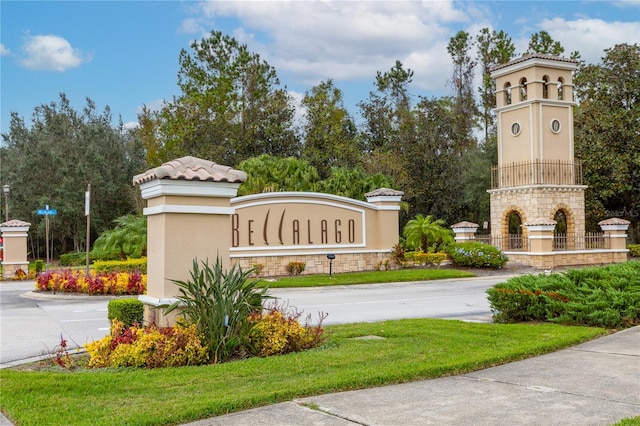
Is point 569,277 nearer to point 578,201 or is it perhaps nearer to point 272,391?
point 272,391

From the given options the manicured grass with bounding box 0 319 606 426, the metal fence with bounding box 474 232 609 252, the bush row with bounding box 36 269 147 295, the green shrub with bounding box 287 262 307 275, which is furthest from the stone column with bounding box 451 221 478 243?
the manicured grass with bounding box 0 319 606 426

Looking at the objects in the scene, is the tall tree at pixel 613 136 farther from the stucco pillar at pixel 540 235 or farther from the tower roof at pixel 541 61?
the stucco pillar at pixel 540 235

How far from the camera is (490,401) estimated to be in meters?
6.17

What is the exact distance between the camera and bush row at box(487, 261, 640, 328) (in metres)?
10.6

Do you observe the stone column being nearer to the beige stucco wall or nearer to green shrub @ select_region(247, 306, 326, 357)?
the beige stucco wall

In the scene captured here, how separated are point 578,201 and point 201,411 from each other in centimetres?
2854

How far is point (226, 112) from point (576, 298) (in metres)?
37.4

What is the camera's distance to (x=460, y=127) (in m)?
48.9

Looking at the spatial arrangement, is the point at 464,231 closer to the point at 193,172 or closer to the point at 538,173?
the point at 538,173

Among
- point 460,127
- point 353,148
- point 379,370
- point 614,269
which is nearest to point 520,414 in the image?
point 379,370

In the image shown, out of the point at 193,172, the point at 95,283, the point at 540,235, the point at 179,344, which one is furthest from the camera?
the point at 540,235

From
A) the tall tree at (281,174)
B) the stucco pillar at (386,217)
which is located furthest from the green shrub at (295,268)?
the tall tree at (281,174)

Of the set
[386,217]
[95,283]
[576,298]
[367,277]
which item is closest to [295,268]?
[367,277]

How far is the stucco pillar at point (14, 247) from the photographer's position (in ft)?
87.2
